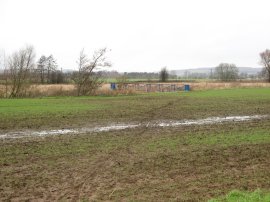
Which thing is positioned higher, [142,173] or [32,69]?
[32,69]

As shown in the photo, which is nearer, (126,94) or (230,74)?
(126,94)

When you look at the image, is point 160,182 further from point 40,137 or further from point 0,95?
point 0,95

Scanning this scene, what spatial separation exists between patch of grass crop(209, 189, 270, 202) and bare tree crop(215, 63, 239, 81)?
117063 millimetres

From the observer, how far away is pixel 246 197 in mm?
7246

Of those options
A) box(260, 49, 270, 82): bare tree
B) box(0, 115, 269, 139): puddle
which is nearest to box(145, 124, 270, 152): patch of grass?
box(0, 115, 269, 139): puddle

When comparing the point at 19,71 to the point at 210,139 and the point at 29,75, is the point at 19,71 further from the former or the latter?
→ the point at 210,139

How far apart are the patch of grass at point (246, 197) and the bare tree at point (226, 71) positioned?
11706 centimetres

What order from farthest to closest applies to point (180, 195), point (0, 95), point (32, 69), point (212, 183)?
point (32, 69) → point (0, 95) → point (212, 183) → point (180, 195)

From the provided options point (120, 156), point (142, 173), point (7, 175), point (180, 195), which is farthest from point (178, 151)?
point (7, 175)

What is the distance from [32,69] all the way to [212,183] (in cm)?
3957

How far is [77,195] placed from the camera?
798 cm

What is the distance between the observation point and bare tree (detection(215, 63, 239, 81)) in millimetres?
122200

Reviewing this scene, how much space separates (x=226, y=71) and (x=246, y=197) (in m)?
122

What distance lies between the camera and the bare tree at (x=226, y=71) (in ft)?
401
